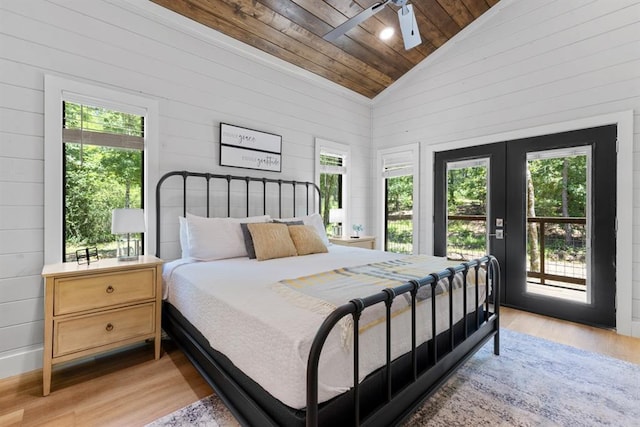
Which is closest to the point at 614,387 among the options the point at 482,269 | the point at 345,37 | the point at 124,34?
the point at 482,269

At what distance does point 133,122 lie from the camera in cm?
275

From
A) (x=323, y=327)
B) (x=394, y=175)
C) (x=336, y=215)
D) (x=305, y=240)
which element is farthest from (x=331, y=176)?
(x=323, y=327)

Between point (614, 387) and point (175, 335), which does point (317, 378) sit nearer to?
point (175, 335)

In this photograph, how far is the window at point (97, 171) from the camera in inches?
97.0

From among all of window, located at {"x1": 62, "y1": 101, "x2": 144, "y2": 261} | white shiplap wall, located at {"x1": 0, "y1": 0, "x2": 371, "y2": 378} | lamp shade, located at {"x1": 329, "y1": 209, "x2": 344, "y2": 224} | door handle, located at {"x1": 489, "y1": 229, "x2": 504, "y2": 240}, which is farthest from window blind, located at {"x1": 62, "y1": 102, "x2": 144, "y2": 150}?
door handle, located at {"x1": 489, "y1": 229, "x2": 504, "y2": 240}

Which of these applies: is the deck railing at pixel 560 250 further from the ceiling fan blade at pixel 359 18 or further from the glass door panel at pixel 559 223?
the ceiling fan blade at pixel 359 18

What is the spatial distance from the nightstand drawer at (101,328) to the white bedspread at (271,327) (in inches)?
9.4

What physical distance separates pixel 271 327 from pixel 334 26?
11.3 feet

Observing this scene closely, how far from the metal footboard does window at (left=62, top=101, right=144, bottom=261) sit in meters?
2.45

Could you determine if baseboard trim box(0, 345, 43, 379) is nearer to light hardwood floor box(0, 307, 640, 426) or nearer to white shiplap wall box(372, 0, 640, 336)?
light hardwood floor box(0, 307, 640, 426)

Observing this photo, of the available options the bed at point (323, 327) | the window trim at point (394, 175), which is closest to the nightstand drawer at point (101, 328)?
the bed at point (323, 327)

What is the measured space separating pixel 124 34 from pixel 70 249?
1.93 meters

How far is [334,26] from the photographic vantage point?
3432 mm

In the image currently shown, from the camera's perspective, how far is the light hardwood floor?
68.4 inches
